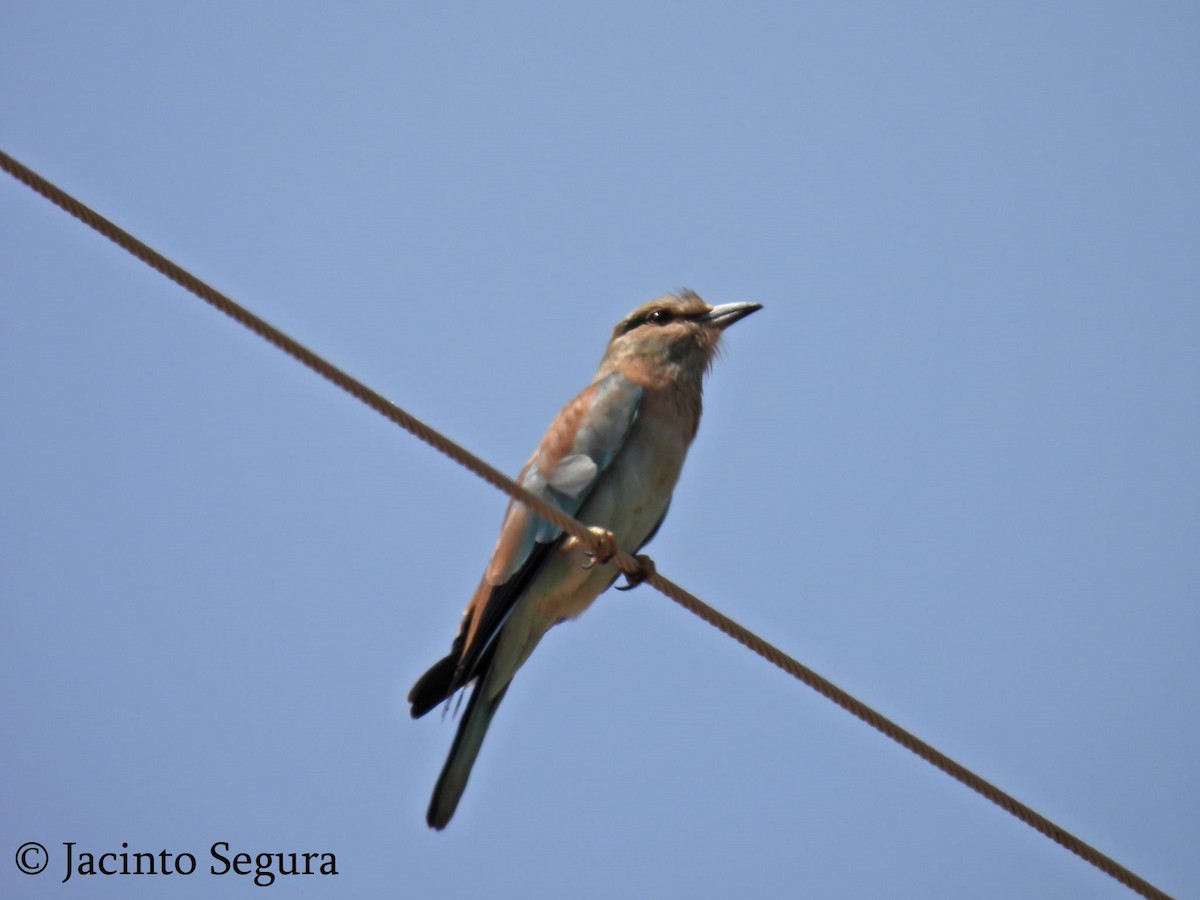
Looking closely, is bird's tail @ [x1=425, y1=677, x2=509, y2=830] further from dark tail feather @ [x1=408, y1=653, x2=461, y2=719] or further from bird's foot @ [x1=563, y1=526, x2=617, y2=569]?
bird's foot @ [x1=563, y1=526, x2=617, y2=569]

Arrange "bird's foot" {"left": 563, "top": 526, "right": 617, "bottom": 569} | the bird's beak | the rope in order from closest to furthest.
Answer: the rope, "bird's foot" {"left": 563, "top": 526, "right": 617, "bottom": 569}, the bird's beak

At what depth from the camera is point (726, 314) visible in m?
5.54

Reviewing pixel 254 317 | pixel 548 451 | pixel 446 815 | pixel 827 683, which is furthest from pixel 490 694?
pixel 254 317

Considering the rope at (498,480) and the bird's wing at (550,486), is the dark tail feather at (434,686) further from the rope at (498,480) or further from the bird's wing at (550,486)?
the rope at (498,480)

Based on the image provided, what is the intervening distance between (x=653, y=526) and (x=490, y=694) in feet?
3.14

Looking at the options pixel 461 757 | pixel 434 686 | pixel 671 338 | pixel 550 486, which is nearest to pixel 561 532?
pixel 550 486

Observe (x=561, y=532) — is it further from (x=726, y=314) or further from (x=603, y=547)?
(x=726, y=314)

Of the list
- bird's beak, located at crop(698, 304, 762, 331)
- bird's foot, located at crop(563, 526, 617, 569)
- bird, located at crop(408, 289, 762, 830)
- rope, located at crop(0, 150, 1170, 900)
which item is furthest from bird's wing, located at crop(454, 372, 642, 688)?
rope, located at crop(0, 150, 1170, 900)

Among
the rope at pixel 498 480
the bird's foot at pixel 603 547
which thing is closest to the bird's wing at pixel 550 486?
the bird's foot at pixel 603 547

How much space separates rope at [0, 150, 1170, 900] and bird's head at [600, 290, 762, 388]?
199 centimetres

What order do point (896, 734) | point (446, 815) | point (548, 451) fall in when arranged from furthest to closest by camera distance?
point (548, 451) → point (446, 815) → point (896, 734)

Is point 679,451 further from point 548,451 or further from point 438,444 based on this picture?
point 438,444

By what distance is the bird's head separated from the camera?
17.4 feet

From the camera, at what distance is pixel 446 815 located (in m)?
4.43
